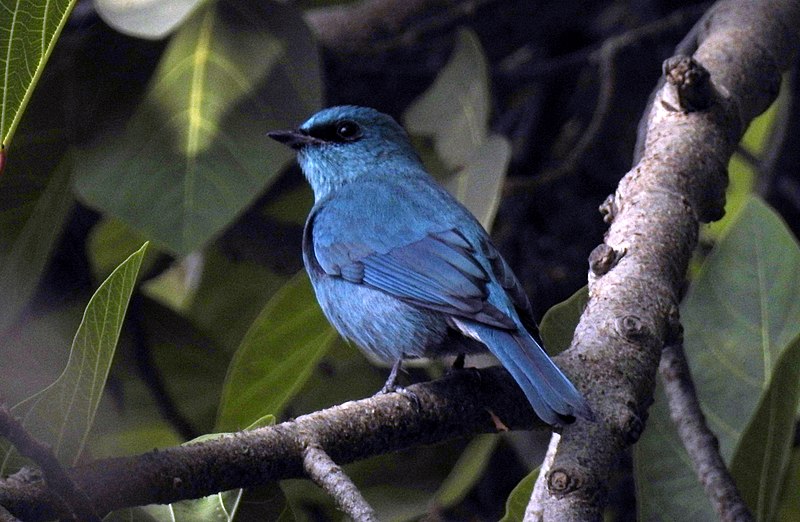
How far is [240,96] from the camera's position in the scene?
3.53 metres

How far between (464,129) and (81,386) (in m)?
2.29

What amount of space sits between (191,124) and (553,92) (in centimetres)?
171

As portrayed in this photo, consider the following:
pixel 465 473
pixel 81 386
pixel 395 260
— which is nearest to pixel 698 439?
pixel 465 473

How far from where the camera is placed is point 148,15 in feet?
10.2

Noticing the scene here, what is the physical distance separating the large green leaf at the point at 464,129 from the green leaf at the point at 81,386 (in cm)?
169

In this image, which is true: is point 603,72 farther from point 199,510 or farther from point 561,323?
point 199,510

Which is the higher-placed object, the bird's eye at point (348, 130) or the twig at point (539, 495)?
the bird's eye at point (348, 130)

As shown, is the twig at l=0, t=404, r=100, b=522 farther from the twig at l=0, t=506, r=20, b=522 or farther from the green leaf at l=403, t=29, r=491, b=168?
the green leaf at l=403, t=29, r=491, b=168

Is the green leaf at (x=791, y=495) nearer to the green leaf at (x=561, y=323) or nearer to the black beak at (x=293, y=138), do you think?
→ the green leaf at (x=561, y=323)

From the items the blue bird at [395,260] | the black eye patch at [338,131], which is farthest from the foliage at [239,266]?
the black eye patch at [338,131]

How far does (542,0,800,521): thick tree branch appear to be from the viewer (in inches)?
79.7

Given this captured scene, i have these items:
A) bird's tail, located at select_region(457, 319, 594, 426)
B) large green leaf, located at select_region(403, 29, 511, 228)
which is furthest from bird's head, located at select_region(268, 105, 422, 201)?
bird's tail, located at select_region(457, 319, 594, 426)

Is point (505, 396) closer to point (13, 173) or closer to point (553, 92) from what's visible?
point (13, 173)

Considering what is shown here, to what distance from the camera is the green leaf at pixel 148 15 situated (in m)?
3.07
